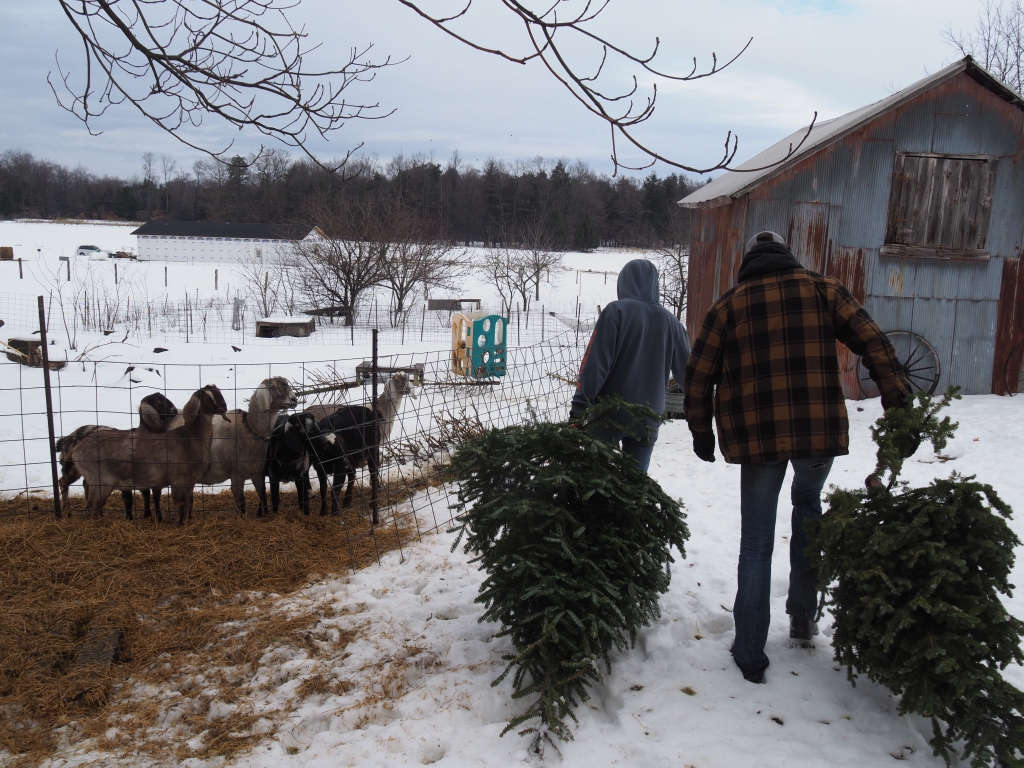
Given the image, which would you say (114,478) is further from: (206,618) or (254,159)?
(254,159)

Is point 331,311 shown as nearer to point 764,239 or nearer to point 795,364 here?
point 764,239

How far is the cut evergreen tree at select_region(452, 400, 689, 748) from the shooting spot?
298cm

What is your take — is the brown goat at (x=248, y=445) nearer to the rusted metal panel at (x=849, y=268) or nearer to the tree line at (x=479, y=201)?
the rusted metal panel at (x=849, y=268)

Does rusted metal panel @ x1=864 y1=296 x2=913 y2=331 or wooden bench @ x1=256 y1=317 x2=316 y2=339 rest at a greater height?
rusted metal panel @ x1=864 y1=296 x2=913 y2=331

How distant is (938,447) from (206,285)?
3610 cm

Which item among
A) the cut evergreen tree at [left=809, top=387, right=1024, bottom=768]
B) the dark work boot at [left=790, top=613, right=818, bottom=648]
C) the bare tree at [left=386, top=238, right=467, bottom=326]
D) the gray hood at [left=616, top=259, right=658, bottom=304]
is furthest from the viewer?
the bare tree at [left=386, top=238, right=467, bottom=326]

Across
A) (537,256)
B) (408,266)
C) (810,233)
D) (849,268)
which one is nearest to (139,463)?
(810,233)

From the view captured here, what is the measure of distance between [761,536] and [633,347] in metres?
1.42

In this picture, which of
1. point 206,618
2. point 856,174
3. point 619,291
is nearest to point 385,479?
point 206,618

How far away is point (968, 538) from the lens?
265 cm

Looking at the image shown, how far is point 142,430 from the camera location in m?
5.57

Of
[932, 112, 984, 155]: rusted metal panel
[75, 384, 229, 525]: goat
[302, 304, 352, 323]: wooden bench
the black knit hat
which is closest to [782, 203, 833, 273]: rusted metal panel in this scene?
[932, 112, 984, 155]: rusted metal panel

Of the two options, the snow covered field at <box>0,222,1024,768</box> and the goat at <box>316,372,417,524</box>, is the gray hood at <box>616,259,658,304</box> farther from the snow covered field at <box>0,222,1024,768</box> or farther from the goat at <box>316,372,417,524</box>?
the goat at <box>316,372,417,524</box>

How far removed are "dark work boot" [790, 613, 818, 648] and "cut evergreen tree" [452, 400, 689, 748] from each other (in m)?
0.67
